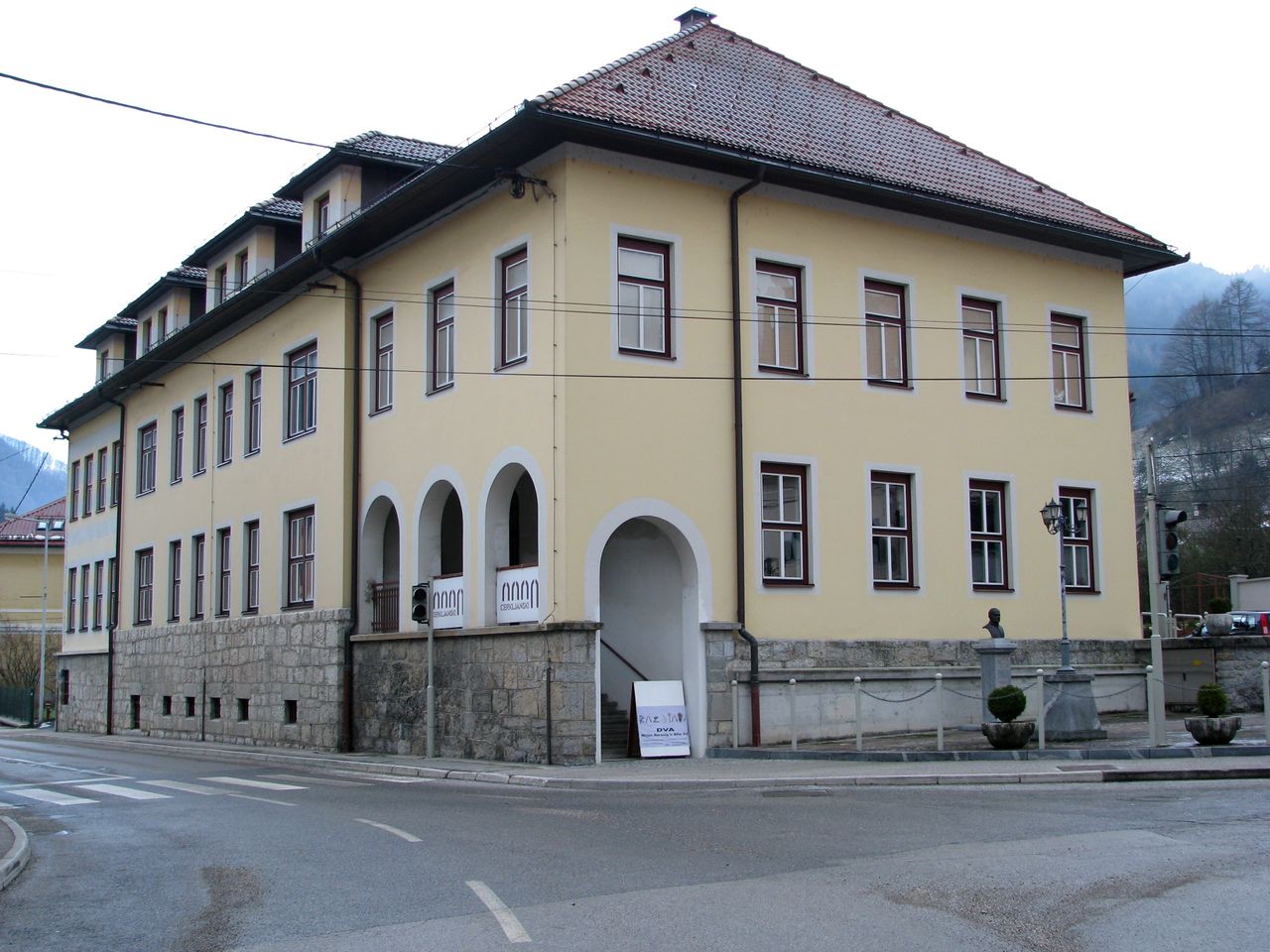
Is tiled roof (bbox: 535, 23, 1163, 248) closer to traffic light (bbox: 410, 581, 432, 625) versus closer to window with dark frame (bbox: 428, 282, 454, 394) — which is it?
window with dark frame (bbox: 428, 282, 454, 394)

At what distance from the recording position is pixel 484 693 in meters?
21.6

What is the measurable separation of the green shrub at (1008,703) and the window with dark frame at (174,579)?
23788 mm

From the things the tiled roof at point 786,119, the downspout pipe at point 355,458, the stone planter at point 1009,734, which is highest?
the tiled roof at point 786,119

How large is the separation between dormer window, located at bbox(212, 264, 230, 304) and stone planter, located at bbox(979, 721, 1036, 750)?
22718 mm

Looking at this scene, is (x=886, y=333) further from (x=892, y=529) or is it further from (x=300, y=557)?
(x=300, y=557)

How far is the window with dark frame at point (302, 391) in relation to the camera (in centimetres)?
2877

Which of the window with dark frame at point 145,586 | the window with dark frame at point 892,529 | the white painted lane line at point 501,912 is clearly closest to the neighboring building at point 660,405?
the window with dark frame at point 892,529

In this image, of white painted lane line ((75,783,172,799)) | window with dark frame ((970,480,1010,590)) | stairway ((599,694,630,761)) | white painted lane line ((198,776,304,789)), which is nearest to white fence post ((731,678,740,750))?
stairway ((599,694,630,761))

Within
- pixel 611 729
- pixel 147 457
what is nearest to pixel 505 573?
pixel 611 729

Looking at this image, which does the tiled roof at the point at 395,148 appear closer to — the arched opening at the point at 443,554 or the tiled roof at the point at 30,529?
the arched opening at the point at 443,554

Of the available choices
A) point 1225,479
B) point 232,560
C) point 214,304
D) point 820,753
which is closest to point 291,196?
point 214,304

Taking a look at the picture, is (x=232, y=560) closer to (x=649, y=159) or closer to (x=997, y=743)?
(x=649, y=159)

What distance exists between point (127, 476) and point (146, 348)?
12.8 ft

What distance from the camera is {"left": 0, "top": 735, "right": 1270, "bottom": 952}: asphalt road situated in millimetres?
8078
